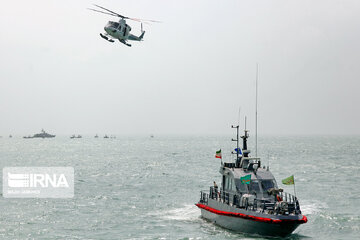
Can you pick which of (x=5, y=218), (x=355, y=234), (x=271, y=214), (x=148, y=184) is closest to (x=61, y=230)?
(x=5, y=218)

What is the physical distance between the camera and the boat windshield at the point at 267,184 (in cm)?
2791

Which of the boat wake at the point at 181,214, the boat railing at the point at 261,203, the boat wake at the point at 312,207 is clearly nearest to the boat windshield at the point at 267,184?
the boat railing at the point at 261,203

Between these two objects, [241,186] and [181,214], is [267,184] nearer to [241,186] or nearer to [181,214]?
[241,186]

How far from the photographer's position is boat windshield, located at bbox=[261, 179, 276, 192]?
1099 inches

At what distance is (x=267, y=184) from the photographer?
2803cm

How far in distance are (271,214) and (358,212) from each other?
1384 cm

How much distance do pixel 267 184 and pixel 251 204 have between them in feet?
8.41

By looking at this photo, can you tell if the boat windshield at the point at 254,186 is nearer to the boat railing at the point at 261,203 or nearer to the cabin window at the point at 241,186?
the cabin window at the point at 241,186

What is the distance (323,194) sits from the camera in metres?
45.7

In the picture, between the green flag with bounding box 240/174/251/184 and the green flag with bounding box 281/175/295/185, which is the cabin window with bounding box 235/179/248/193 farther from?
the green flag with bounding box 281/175/295/185

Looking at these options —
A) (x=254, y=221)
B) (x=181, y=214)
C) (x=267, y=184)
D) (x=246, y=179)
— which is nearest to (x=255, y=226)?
(x=254, y=221)

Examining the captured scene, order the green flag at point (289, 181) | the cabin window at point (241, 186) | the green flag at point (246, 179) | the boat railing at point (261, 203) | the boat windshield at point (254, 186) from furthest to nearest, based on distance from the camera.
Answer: the cabin window at point (241, 186)
the boat windshield at point (254, 186)
the green flag at point (246, 179)
the green flag at point (289, 181)
the boat railing at point (261, 203)

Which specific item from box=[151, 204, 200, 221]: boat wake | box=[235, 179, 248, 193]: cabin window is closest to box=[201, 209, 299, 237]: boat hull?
box=[235, 179, 248, 193]: cabin window

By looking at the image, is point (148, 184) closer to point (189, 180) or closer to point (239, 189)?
point (189, 180)
